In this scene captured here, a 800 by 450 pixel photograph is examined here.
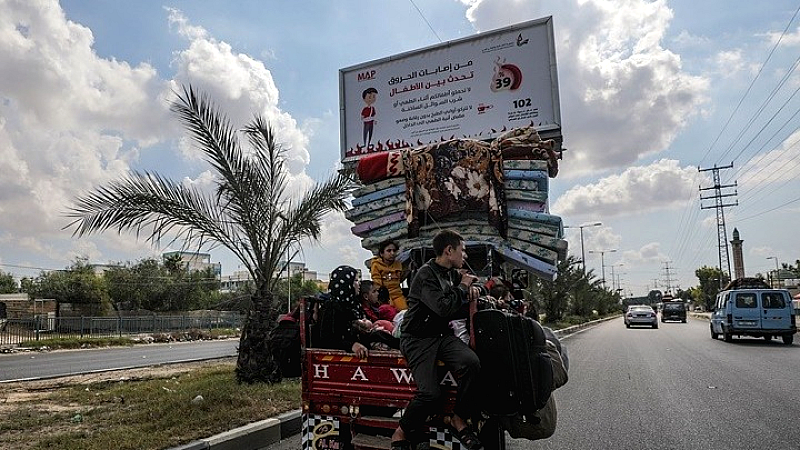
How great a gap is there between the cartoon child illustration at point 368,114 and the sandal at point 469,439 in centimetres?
829

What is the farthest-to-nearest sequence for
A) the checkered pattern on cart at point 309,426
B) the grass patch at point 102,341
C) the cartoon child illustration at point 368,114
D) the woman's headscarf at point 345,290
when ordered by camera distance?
1. the grass patch at point 102,341
2. the cartoon child illustration at point 368,114
3. the woman's headscarf at point 345,290
4. the checkered pattern on cart at point 309,426

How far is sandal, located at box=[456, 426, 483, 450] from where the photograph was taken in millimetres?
3609

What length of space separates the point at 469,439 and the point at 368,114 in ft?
28.7

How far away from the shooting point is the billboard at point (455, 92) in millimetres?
9953

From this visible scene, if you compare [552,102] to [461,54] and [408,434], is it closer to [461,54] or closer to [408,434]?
[461,54]

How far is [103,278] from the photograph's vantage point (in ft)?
191

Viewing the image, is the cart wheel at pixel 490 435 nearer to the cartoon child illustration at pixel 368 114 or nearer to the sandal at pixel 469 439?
the sandal at pixel 469 439

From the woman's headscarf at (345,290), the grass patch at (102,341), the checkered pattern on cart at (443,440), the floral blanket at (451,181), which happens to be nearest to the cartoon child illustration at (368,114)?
the floral blanket at (451,181)

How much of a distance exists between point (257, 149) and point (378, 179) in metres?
4.78

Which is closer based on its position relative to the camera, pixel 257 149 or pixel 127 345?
pixel 257 149

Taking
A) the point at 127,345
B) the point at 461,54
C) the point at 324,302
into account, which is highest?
the point at 461,54

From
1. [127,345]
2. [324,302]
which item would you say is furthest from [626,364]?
[127,345]

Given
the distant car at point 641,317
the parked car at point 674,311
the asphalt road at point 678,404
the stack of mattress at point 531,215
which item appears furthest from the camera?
the parked car at point 674,311

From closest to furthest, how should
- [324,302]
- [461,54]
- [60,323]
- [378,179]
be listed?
[324,302] → [378,179] → [461,54] → [60,323]
